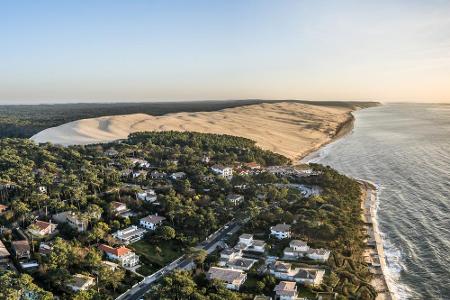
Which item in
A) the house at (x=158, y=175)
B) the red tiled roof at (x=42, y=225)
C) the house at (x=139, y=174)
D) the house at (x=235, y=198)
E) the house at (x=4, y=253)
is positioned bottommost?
the house at (x=4, y=253)

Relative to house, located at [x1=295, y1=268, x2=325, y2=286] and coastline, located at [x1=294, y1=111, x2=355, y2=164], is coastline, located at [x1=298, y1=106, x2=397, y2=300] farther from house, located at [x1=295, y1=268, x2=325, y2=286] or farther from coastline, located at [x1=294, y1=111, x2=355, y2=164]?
coastline, located at [x1=294, y1=111, x2=355, y2=164]

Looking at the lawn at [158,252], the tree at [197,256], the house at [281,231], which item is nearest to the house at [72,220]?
the lawn at [158,252]

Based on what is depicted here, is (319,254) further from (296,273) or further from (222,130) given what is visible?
(222,130)

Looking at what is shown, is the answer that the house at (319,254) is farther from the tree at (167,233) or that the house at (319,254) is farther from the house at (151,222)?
the house at (151,222)

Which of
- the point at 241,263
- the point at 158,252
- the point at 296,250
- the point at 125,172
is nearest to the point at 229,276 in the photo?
the point at 241,263

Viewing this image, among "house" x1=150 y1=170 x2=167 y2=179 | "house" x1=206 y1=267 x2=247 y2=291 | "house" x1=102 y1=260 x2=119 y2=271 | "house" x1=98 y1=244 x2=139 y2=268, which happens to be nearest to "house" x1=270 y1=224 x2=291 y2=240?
"house" x1=206 y1=267 x2=247 y2=291

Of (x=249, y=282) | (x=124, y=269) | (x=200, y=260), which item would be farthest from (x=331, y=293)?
(x=124, y=269)
